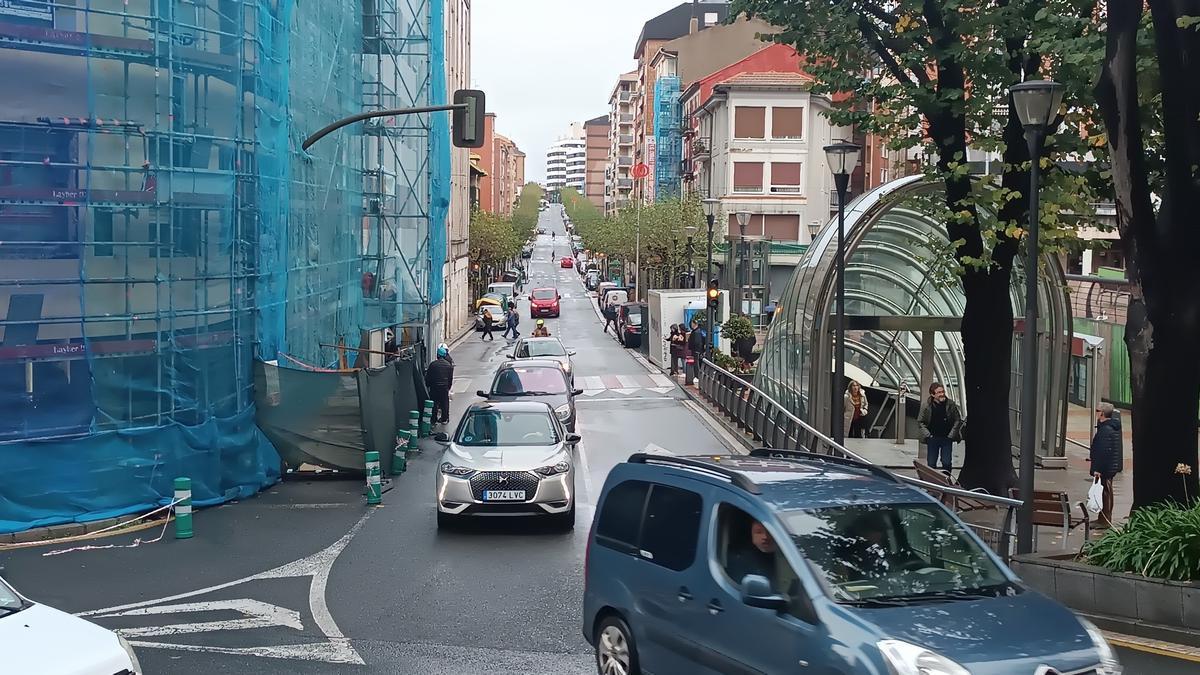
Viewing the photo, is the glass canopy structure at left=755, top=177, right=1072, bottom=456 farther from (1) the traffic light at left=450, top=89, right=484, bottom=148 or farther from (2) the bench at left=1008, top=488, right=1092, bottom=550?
(1) the traffic light at left=450, top=89, right=484, bottom=148

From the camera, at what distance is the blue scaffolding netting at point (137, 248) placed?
46.1 feet

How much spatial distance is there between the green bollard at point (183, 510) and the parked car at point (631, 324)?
37754 mm

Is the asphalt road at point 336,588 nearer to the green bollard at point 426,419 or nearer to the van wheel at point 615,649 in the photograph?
the van wheel at point 615,649

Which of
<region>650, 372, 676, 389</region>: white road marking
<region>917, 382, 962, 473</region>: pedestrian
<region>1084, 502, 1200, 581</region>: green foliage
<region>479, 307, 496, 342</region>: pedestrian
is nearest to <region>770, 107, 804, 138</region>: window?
<region>479, 307, 496, 342</region>: pedestrian

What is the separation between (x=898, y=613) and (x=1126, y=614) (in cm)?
460

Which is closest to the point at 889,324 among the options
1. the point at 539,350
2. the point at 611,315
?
the point at 539,350

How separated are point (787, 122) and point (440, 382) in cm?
4138

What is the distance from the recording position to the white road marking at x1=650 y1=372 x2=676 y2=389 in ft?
119

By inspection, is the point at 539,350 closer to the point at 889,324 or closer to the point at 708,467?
the point at 889,324

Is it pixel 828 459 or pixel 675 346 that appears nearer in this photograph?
pixel 828 459

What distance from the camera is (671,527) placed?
24.8 feet

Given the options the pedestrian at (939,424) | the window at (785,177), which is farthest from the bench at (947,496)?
the window at (785,177)

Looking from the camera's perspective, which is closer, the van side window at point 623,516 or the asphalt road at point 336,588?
the van side window at point 623,516

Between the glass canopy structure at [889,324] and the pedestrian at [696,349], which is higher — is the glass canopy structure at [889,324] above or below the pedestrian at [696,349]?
above
